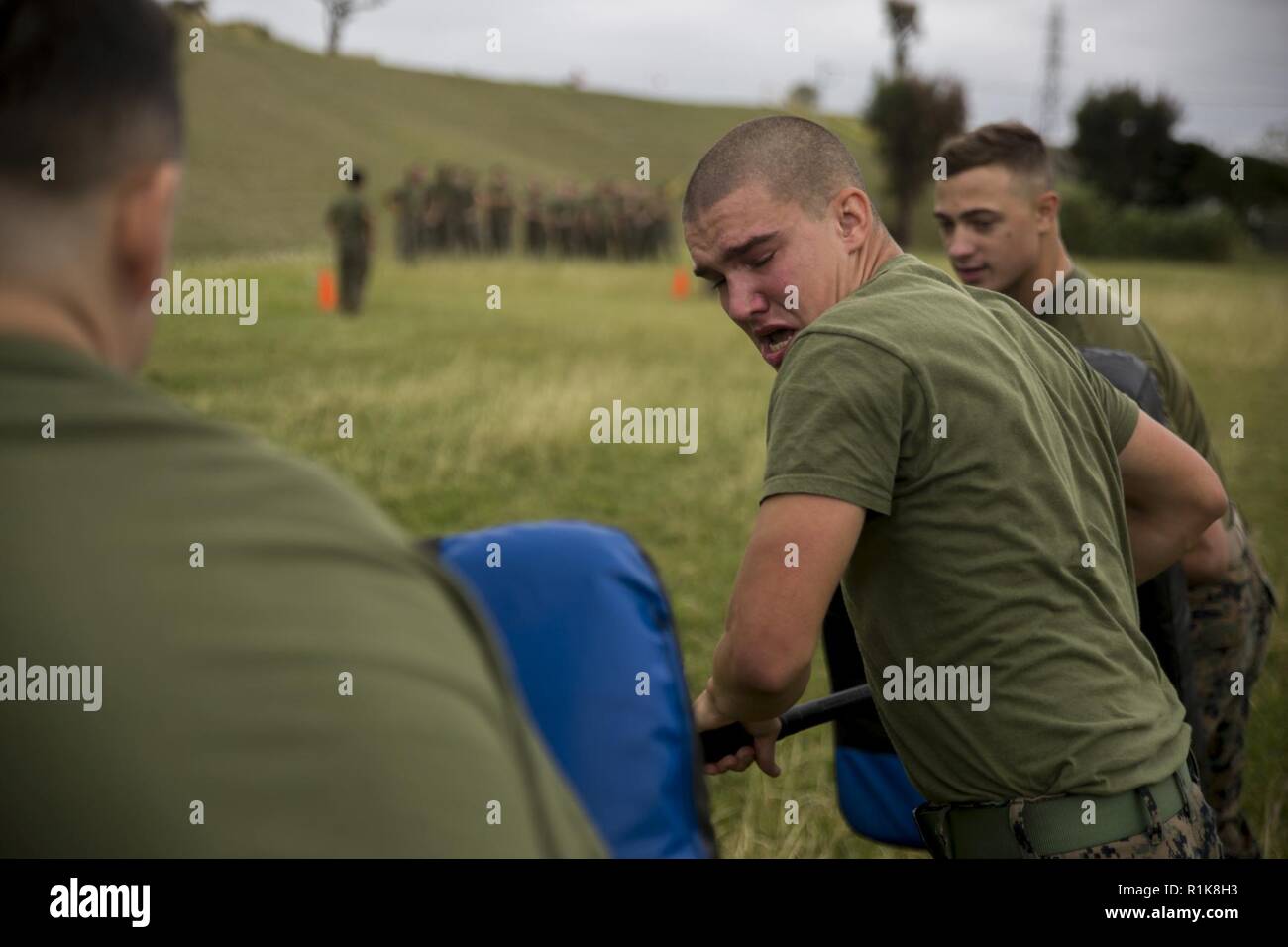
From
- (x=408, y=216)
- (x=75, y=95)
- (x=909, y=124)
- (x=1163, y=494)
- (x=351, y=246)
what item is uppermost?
(x=909, y=124)

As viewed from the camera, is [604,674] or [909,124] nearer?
[604,674]

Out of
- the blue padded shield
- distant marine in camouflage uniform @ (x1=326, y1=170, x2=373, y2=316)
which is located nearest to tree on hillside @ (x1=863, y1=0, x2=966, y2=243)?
distant marine in camouflage uniform @ (x1=326, y1=170, x2=373, y2=316)

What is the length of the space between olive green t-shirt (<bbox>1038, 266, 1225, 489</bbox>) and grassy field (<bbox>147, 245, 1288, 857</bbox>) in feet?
4.97

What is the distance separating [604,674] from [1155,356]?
265 centimetres

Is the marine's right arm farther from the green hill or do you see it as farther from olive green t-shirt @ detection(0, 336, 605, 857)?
the green hill

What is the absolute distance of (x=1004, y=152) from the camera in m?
4.06

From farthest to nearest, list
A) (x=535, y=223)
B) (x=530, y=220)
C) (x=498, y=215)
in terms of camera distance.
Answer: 1. (x=535, y=223)
2. (x=530, y=220)
3. (x=498, y=215)

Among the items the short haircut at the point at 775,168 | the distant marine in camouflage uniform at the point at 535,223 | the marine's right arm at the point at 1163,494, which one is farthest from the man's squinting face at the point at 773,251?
the distant marine in camouflage uniform at the point at 535,223

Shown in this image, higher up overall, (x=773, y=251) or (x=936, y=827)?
(x=773, y=251)

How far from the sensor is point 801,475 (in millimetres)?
1808

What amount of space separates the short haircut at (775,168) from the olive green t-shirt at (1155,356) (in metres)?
1.43

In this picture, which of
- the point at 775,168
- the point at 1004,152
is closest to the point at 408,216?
the point at 1004,152

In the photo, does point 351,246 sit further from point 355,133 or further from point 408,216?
point 355,133
